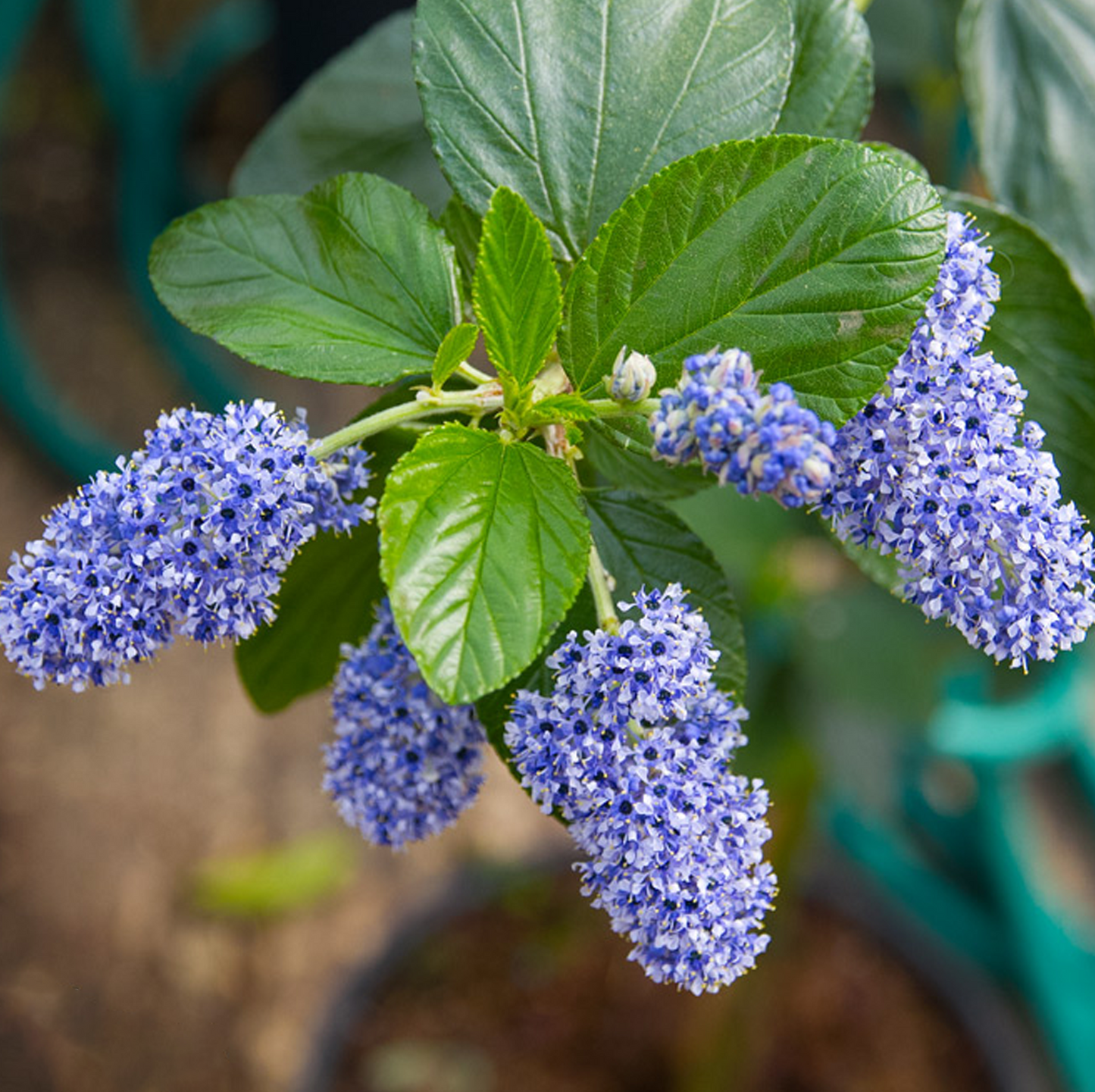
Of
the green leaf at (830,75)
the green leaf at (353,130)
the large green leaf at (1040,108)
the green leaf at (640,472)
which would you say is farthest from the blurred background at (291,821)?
the green leaf at (640,472)

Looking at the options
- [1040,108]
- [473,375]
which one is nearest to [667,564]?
[473,375]

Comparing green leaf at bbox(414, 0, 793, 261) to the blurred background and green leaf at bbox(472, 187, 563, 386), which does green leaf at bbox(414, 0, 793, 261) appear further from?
the blurred background

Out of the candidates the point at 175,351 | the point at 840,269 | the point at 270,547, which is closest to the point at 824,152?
the point at 840,269

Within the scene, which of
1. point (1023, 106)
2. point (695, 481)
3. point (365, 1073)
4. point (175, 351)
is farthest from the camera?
point (175, 351)

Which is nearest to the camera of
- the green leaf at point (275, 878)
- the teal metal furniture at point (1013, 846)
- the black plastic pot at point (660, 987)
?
the black plastic pot at point (660, 987)

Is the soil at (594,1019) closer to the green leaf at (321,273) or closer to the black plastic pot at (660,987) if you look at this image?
the black plastic pot at (660,987)

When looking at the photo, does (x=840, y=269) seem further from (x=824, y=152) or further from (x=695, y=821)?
(x=695, y=821)

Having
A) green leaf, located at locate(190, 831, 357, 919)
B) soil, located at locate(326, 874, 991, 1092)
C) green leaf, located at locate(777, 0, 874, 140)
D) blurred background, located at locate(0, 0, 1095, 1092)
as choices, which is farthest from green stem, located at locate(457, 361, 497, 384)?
green leaf, located at locate(190, 831, 357, 919)
